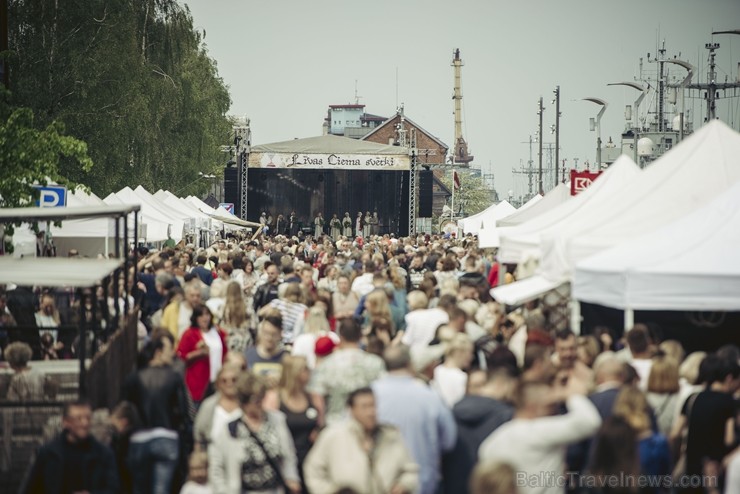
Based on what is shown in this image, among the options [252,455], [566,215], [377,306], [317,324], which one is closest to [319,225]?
[566,215]

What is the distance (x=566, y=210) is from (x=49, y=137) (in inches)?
352

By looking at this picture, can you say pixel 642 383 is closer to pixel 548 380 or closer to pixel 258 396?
pixel 548 380

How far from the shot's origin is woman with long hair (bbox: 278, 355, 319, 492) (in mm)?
8773

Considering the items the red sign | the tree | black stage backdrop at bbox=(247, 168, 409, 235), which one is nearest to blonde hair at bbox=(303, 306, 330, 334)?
the tree

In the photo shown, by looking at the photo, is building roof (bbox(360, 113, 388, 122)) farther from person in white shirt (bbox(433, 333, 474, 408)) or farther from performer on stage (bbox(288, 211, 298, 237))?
person in white shirt (bbox(433, 333, 474, 408))

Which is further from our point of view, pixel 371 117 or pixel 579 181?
pixel 371 117

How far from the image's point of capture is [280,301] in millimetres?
13875

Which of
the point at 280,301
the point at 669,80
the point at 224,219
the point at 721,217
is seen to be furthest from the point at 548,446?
the point at 669,80

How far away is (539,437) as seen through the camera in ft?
22.5

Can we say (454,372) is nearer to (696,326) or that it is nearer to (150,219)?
(696,326)

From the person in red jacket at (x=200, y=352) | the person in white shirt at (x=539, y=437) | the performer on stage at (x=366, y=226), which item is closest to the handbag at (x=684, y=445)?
the person in white shirt at (x=539, y=437)

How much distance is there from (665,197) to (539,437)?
8434mm

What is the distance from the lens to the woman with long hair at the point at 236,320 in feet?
42.1

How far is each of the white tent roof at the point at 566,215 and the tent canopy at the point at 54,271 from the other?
22.3 feet
